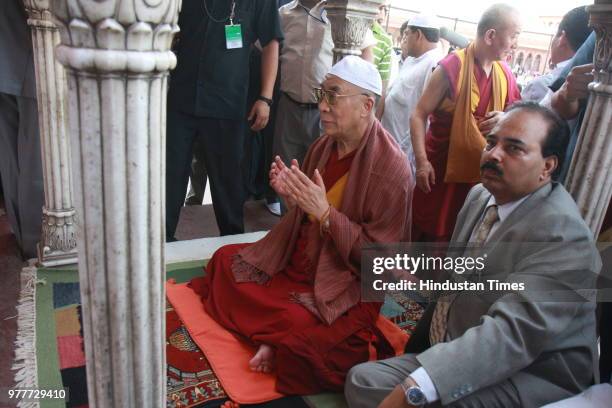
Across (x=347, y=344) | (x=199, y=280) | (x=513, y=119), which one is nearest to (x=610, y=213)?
(x=513, y=119)

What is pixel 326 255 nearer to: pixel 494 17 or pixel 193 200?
pixel 494 17

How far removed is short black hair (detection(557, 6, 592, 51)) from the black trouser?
1809mm

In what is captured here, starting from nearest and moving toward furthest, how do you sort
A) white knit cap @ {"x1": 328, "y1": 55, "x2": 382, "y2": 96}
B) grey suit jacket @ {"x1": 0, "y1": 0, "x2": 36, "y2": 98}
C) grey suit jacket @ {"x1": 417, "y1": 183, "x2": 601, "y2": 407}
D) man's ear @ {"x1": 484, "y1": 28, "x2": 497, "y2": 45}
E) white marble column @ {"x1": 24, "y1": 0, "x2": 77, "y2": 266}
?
grey suit jacket @ {"x1": 417, "y1": 183, "x2": 601, "y2": 407} < white knit cap @ {"x1": 328, "y1": 55, "x2": 382, "y2": 96} < white marble column @ {"x1": 24, "y1": 0, "x2": 77, "y2": 266} < grey suit jacket @ {"x1": 0, "y1": 0, "x2": 36, "y2": 98} < man's ear @ {"x1": 484, "y1": 28, "x2": 497, "y2": 45}

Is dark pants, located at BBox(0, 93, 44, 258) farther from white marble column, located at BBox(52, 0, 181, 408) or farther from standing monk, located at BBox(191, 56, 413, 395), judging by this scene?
white marble column, located at BBox(52, 0, 181, 408)

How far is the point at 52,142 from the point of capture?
2363mm

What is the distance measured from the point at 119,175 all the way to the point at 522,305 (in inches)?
42.3

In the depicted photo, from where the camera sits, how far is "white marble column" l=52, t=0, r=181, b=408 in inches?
34.0

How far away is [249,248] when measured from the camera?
2340 millimetres

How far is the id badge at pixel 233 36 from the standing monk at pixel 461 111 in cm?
105

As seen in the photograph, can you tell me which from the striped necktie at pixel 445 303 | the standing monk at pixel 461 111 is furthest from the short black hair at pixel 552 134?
the standing monk at pixel 461 111

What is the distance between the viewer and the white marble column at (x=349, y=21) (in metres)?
2.66

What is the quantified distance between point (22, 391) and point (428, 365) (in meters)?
1.43

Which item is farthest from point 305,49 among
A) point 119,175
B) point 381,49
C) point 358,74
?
point 119,175
